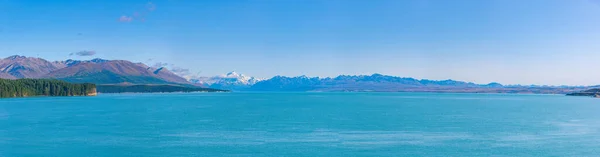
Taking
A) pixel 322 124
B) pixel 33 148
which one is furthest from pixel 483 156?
pixel 33 148

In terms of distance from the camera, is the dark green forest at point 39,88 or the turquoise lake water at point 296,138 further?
the dark green forest at point 39,88

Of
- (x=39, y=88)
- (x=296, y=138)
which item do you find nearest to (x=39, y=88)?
(x=39, y=88)

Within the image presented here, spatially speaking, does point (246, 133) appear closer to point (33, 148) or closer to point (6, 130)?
point (33, 148)

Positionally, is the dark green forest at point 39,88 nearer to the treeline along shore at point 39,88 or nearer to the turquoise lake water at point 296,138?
the treeline along shore at point 39,88

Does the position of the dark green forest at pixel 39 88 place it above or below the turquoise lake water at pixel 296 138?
above

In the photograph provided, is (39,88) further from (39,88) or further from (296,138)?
(296,138)

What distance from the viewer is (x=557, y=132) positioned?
45250 millimetres

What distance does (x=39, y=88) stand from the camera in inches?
6344

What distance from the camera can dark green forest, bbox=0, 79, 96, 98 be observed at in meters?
142

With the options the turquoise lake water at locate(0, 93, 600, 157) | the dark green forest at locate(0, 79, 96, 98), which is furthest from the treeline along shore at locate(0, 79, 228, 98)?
the turquoise lake water at locate(0, 93, 600, 157)

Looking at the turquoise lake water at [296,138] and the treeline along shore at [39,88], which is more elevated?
the treeline along shore at [39,88]

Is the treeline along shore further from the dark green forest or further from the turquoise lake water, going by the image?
the turquoise lake water

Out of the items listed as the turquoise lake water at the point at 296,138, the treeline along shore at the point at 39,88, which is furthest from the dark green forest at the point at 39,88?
the turquoise lake water at the point at 296,138

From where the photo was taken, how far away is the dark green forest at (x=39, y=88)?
14238 centimetres
